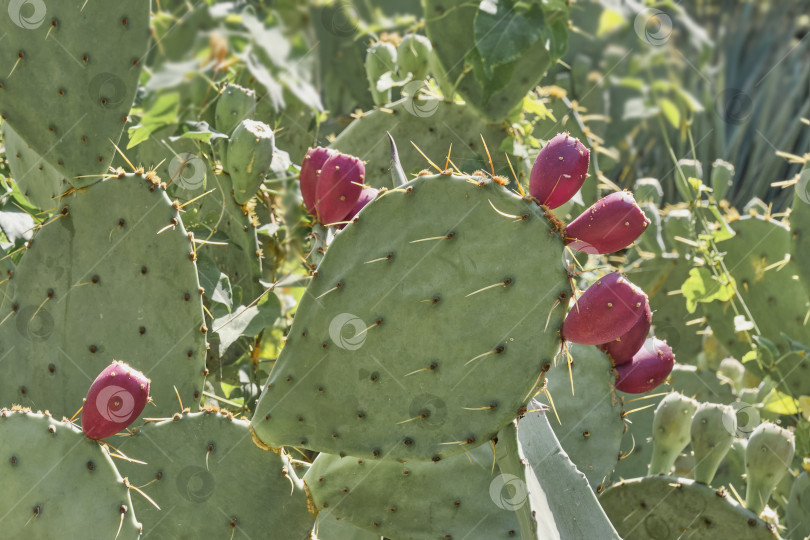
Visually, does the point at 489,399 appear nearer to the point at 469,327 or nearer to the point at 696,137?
the point at 469,327

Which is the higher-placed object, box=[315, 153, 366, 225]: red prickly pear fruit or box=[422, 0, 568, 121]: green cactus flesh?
box=[315, 153, 366, 225]: red prickly pear fruit

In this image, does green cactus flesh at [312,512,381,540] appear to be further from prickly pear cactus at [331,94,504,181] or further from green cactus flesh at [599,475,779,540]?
prickly pear cactus at [331,94,504,181]

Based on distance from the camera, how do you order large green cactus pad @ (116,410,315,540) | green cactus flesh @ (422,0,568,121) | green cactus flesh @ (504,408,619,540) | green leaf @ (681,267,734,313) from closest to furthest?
1. green cactus flesh @ (504,408,619,540)
2. large green cactus pad @ (116,410,315,540)
3. green cactus flesh @ (422,0,568,121)
4. green leaf @ (681,267,734,313)

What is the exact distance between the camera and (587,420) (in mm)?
1560

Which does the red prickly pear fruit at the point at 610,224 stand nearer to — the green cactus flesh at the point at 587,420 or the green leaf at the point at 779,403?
A: the green cactus flesh at the point at 587,420

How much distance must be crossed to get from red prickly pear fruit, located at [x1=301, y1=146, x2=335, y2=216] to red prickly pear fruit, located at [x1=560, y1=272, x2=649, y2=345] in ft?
1.78

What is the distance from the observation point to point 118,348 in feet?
4.76

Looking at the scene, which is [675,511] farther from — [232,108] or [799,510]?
[232,108]

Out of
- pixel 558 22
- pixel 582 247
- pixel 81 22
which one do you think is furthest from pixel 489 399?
pixel 558 22

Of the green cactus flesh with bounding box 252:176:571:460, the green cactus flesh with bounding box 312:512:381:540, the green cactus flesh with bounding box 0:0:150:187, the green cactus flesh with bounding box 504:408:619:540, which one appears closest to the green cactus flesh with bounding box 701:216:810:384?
the green cactus flesh with bounding box 504:408:619:540

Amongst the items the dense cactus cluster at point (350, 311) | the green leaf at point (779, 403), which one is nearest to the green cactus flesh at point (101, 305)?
the dense cactus cluster at point (350, 311)

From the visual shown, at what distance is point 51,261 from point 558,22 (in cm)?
112

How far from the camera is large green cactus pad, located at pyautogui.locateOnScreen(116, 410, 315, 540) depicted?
1335 millimetres

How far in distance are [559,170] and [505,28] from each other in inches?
30.3
